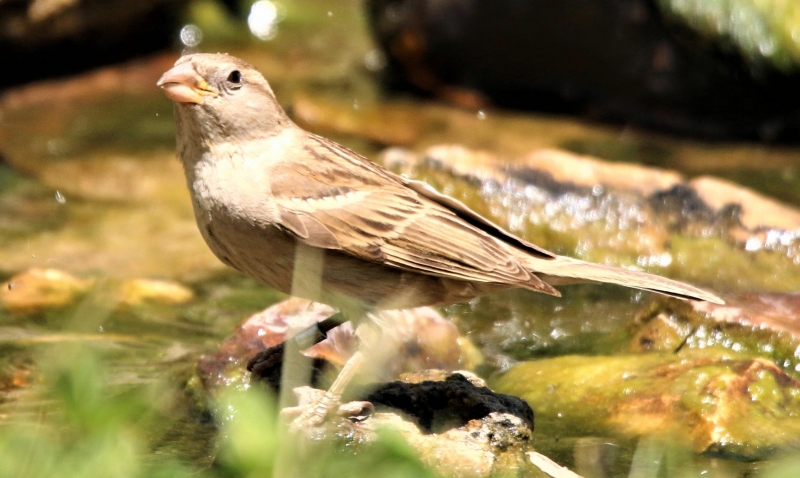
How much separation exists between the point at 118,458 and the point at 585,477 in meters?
2.79

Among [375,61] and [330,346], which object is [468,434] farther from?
[375,61]

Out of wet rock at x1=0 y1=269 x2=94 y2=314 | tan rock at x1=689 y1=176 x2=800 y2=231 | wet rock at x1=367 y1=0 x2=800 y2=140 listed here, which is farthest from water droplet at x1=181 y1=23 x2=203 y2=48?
tan rock at x1=689 y1=176 x2=800 y2=231

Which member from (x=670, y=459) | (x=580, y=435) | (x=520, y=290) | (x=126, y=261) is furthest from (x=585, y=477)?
(x=126, y=261)

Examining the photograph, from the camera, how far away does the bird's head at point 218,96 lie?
13.1 ft

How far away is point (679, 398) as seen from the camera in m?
4.37

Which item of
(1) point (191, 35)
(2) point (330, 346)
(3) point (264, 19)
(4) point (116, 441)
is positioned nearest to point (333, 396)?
(2) point (330, 346)

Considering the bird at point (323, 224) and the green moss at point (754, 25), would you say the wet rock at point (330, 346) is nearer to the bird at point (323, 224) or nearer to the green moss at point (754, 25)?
the bird at point (323, 224)

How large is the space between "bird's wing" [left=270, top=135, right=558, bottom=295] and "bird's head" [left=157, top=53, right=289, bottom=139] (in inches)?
9.4

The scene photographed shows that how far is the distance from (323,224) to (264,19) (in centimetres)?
868

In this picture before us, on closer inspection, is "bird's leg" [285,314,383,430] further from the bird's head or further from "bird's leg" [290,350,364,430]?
the bird's head

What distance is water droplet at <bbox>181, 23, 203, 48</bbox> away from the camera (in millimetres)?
11469

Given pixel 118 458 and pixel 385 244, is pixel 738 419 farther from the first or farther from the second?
pixel 118 458

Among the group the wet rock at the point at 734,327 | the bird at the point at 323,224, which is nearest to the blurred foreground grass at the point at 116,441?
the bird at the point at 323,224

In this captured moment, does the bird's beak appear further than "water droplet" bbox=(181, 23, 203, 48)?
No
